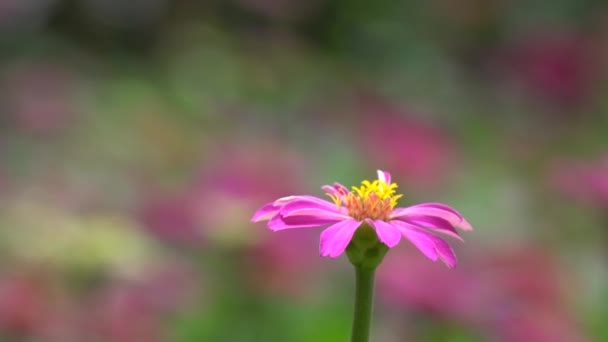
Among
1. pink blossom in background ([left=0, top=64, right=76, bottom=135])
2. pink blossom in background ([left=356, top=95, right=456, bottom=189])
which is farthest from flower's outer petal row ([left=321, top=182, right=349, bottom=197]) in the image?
pink blossom in background ([left=0, top=64, right=76, bottom=135])

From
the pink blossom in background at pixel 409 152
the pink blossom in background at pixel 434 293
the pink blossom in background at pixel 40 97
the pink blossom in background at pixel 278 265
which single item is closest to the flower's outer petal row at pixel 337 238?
the pink blossom in background at pixel 434 293

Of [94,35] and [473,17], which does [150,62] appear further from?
[473,17]

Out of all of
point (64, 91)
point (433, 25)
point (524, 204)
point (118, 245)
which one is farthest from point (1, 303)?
point (433, 25)

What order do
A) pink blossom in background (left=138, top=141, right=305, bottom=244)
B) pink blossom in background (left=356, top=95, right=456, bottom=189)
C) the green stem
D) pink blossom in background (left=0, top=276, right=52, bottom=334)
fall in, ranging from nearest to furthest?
the green stem < pink blossom in background (left=0, top=276, right=52, bottom=334) < pink blossom in background (left=138, top=141, right=305, bottom=244) < pink blossom in background (left=356, top=95, right=456, bottom=189)

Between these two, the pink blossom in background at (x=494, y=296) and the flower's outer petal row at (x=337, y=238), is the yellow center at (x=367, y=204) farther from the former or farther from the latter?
the pink blossom in background at (x=494, y=296)

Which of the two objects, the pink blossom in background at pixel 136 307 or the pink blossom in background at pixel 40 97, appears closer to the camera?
the pink blossom in background at pixel 136 307

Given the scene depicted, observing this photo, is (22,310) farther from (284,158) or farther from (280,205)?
(284,158)

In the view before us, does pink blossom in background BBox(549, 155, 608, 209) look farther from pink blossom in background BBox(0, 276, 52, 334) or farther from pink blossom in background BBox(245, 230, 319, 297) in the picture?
pink blossom in background BBox(0, 276, 52, 334)
